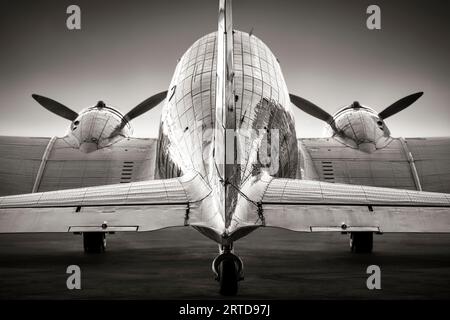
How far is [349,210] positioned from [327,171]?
39.4 feet

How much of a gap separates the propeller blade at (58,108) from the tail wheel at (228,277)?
657 inches

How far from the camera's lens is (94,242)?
1691 centimetres

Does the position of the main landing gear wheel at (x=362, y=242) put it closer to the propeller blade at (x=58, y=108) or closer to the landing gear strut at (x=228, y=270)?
the landing gear strut at (x=228, y=270)

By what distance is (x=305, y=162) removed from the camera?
2259cm

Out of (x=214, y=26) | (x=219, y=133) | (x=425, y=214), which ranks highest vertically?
(x=214, y=26)

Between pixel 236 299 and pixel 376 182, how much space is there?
13.4 metres

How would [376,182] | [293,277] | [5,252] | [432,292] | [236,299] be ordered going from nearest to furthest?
[236,299]
[432,292]
[293,277]
[5,252]
[376,182]

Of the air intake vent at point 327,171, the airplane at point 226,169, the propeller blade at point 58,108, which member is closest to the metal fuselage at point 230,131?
the airplane at point 226,169

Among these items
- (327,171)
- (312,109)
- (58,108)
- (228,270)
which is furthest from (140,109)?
(228,270)

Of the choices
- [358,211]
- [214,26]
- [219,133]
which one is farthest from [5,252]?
[214,26]

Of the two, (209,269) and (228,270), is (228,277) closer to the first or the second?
(228,270)

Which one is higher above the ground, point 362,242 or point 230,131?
point 230,131

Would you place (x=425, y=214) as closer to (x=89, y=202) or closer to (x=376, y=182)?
(x=89, y=202)

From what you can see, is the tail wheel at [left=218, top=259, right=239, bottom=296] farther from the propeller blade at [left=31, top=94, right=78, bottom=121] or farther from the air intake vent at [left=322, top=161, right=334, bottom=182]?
the propeller blade at [left=31, top=94, right=78, bottom=121]
